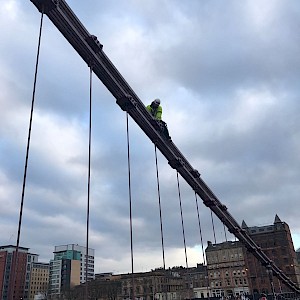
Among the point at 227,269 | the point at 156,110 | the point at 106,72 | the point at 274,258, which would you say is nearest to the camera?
the point at 106,72

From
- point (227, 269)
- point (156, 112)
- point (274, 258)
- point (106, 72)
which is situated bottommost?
Result: point (106, 72)

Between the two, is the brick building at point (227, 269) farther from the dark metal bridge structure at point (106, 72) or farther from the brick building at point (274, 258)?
the dark metal bridge structure at point (106, 72)

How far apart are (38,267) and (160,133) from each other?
547 ft

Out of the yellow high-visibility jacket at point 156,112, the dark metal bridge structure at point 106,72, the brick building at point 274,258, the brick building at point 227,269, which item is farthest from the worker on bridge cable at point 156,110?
the brick building at point 227,269

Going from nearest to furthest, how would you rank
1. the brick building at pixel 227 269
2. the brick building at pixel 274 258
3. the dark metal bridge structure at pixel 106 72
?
the dark metal bridge structure at pixel 106 72, the brick building at pixel 274 258, the brick building at pixel 227 269

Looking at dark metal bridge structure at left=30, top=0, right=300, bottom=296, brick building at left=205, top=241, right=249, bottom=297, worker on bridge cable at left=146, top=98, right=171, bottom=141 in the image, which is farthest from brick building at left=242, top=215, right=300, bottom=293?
worker on bridge cable at left=146, top=98, right=171, bottom=141

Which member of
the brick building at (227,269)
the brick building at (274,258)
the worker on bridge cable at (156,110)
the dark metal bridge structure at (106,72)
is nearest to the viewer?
the dark metal bridge structure at (106,72)

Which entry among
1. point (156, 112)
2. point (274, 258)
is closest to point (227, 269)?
point (274, 258)

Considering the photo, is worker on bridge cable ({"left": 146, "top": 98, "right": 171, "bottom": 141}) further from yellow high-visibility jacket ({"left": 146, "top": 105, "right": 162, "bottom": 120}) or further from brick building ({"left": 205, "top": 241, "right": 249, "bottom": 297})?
brick building ({"left": 205, "top": 241, "right": 249, "bottom": 297})

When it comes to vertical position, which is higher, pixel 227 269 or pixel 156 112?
pixel 227 269

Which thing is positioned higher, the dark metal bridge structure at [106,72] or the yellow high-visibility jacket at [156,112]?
the yellow high-visibility jacket at [156,112]

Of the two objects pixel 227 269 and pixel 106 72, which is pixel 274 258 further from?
pixel 106 72

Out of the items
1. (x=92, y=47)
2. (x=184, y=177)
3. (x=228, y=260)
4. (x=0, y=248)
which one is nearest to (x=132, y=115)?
(x=92, y=47)

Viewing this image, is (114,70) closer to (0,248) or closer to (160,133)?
(160,133)
